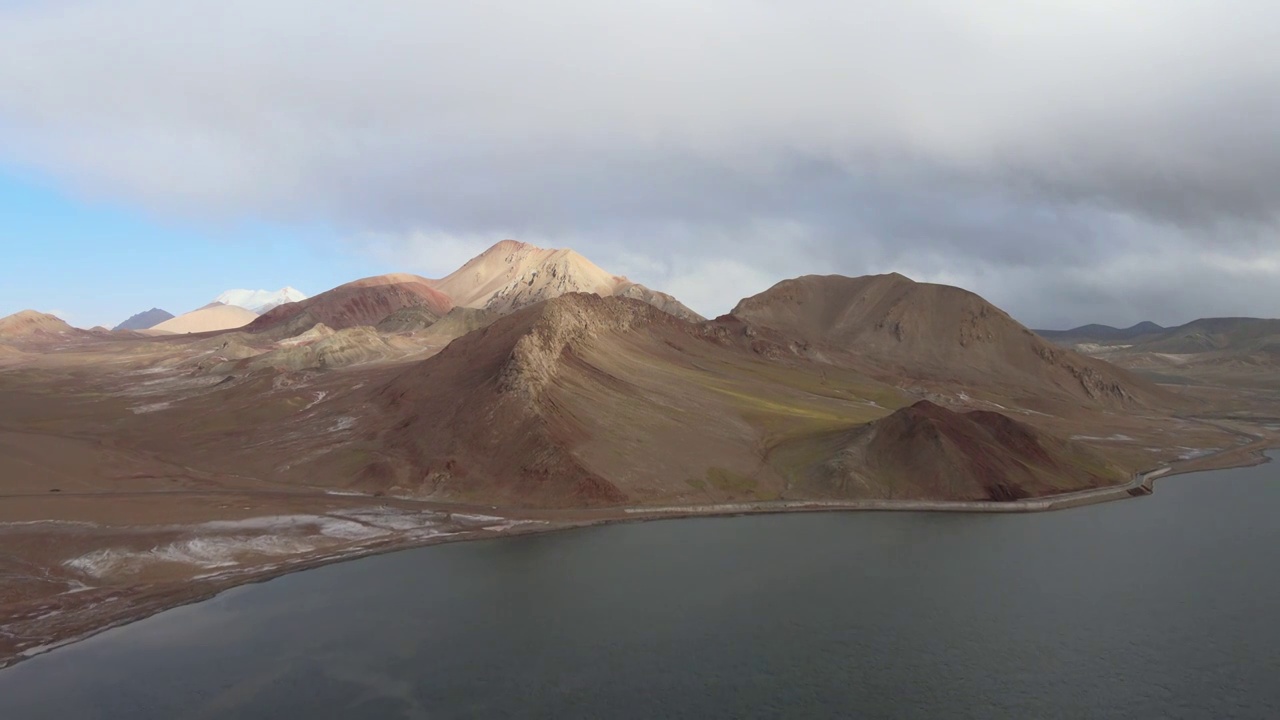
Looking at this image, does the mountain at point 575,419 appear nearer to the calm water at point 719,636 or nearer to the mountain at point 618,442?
the mountain at point 618,442

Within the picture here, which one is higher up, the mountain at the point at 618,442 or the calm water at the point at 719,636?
the mountain at the point at 618,442

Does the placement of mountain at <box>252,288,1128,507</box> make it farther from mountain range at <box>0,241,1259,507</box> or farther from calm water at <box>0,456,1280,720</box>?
calm water at <box>0,456,1280,720</box>

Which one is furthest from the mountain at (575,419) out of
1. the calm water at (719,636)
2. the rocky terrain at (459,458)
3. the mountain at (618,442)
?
the calm water at (719,636)

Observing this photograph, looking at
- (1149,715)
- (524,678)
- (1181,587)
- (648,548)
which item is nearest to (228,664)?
(524,678)

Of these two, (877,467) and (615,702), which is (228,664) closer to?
(615,702)

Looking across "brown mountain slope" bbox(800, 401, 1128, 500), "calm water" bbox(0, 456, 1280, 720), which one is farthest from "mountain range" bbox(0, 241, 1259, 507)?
"calm water" bbox(0, 456, 1280, 720)

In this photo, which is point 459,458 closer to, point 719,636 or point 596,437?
point 596,437
